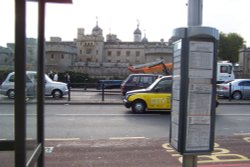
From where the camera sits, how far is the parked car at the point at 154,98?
52.2ft

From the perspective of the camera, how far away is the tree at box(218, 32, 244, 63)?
326ft

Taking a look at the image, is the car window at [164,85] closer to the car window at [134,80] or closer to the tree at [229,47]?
the car window at [134,80]

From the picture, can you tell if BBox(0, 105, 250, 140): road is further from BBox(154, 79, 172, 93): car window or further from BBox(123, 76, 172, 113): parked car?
BBox(154, 79, 172, 93): car window

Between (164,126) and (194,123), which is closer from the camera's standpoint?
(194,123)

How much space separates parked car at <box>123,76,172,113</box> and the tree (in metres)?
85.5

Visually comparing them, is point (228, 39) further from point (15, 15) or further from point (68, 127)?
point (15, 15)

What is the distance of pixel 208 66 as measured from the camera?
4430mm

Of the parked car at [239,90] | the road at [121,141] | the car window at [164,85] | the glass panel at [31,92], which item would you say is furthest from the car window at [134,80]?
the glass panel at [31,92]

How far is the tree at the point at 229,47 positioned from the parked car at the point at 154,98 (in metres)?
85.5

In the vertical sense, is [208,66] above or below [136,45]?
below

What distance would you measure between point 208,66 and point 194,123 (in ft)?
2.23

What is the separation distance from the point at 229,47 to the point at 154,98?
88306mm

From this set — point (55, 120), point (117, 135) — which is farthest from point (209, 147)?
point (55, 120)

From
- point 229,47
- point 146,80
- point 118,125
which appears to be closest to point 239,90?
point 146,80
